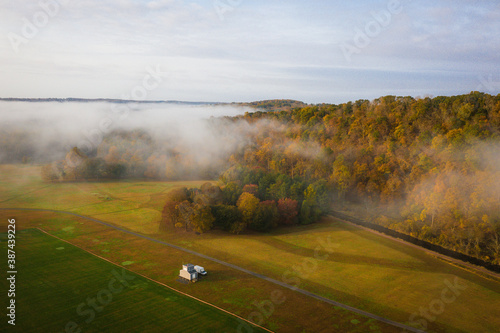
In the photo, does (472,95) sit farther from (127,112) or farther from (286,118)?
(127,112)

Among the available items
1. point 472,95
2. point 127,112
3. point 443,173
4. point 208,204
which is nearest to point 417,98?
point 472,95

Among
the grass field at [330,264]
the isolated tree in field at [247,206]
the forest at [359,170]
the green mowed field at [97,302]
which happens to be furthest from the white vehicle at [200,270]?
the isolated tree in field at [247,206]

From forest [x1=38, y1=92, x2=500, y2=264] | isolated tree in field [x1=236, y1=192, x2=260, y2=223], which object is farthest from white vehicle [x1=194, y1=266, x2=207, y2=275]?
isolated tree in field [x1=236, y1=192, x2=260, y2=223]

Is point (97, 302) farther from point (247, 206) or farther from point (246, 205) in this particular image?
point (246, 205)

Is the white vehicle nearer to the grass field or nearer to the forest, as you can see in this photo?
the grass field

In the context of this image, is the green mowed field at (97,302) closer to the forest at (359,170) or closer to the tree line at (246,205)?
the tree line at (246,205)

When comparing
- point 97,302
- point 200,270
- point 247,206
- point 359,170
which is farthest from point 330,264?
point 359,170
